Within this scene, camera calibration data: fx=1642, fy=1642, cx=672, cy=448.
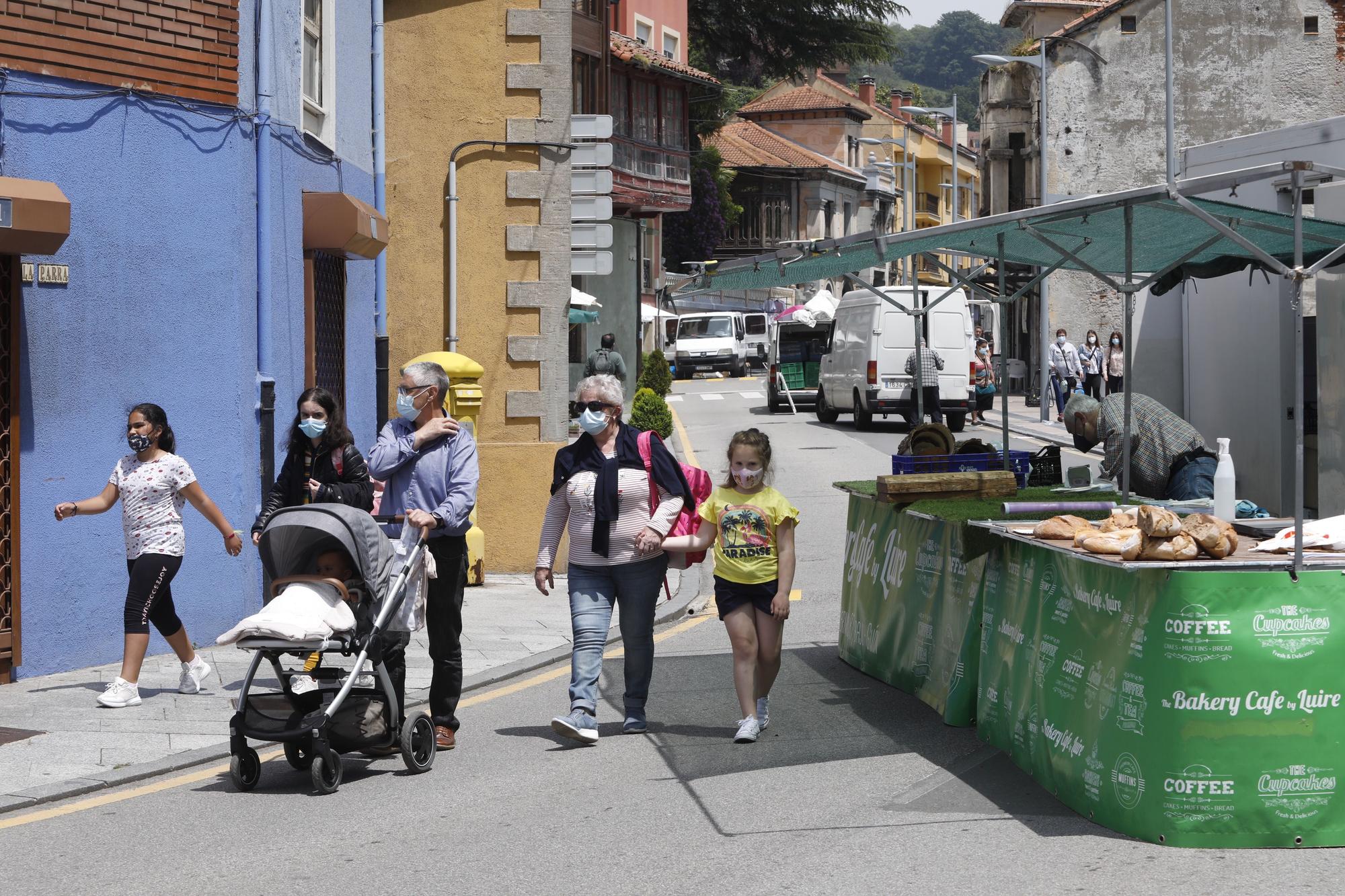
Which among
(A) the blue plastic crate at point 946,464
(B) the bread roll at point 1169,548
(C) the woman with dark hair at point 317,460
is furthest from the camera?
(A) the blue plastic crate at point 946,464

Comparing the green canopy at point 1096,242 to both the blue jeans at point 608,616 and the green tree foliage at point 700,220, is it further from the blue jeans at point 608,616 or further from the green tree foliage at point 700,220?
the green tree foliage at point 700,220

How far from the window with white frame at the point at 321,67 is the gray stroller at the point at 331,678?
24.0 ft

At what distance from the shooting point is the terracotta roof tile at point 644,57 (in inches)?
1777

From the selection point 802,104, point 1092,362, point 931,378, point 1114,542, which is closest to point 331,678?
point 1114,542

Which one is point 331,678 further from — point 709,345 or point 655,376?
point 709,345

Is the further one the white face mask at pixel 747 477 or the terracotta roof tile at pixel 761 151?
the terracotta roof tile at pixel 761 151

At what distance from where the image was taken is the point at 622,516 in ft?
28.4

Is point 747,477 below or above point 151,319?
below

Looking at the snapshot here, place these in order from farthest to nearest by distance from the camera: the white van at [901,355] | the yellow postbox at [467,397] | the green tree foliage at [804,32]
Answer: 1. the green tree foliage at [804,32]
2. the white van at [901,355]
3. the yellow postbox at [467,397]

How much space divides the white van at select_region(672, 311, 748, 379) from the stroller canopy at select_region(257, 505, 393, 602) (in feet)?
160

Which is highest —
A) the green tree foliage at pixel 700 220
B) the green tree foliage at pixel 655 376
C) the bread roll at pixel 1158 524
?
the green tree foliage at pixel 700 220

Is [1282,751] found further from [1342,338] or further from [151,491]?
[1342,338]

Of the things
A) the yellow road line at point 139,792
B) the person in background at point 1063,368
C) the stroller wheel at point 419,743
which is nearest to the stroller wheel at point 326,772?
the stroller wheel at point 419,743

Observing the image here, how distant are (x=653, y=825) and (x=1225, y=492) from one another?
364 cm
